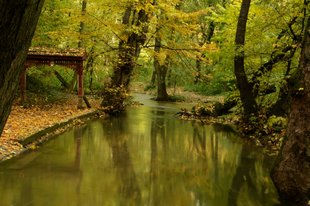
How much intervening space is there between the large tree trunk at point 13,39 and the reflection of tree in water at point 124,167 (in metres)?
Answer: 2.97

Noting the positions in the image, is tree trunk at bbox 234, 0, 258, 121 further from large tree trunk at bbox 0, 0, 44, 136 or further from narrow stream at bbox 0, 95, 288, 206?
large tree trunk at bbox 0, 0, 44, 136

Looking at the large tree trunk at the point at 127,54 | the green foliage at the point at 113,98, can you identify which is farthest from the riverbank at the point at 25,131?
the large tree trunk at the point at 127,54

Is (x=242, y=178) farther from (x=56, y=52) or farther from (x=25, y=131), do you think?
(x=56, y=52)

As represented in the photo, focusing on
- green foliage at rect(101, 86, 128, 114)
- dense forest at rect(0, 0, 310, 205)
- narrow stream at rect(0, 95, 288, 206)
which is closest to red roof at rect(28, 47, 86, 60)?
dense forest at rect(0, 0, 310, 205)

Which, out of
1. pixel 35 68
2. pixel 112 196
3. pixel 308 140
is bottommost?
pixel 112 196

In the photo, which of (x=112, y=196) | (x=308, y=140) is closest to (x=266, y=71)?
(x=308, y=140)

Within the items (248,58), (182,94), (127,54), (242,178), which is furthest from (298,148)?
(182,94)

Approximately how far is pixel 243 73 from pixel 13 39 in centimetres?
976

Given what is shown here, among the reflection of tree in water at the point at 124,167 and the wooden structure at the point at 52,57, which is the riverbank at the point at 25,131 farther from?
the wooden structure at the point at 52,57

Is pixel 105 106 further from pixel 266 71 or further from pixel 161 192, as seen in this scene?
pixel 161 192

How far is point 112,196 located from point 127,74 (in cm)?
1200

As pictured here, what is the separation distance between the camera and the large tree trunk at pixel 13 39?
228 centimetres

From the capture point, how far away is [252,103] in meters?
11.1

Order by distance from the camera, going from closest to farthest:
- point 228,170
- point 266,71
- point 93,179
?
point 93,179, point 228,170, point 266,71
